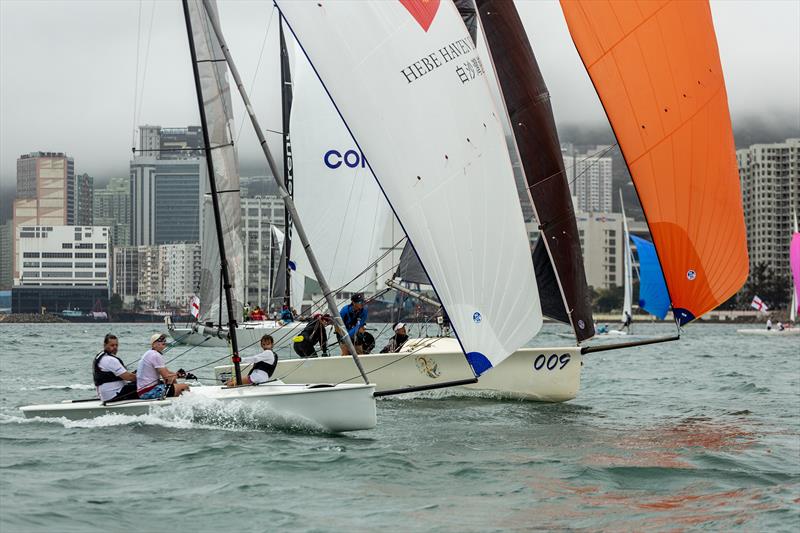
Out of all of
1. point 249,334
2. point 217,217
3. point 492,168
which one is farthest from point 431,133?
point 249,334

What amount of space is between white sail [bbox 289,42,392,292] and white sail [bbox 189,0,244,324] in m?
1.43

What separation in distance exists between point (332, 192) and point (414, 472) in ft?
38.2

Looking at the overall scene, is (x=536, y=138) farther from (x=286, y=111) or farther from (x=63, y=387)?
(x=286, y=111)

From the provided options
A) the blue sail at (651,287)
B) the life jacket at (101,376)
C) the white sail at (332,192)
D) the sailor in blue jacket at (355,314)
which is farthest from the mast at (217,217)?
A: the blue sail at (651,287)

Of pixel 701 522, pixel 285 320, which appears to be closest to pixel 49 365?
pixel 285 320

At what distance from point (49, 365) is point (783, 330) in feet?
176

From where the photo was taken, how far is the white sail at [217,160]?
59.5 feet

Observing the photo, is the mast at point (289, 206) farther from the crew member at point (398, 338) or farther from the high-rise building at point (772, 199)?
the high-rise building at point (772, 199)

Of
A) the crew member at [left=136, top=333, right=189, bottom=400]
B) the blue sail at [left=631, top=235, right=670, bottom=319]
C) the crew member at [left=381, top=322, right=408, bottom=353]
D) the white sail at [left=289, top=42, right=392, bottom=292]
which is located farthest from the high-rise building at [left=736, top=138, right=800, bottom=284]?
the crew member at [left=136, top=333, right=189, bottom=400]

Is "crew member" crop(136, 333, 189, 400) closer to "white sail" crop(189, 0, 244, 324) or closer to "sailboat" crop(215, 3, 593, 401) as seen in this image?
"sailboat" crop(215, 3, 593, 401)

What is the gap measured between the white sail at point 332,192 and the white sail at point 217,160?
143 cm

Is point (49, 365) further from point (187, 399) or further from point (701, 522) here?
point (701, 522)

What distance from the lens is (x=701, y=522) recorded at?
31.1 feet

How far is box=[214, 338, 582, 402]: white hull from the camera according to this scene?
16719mm
